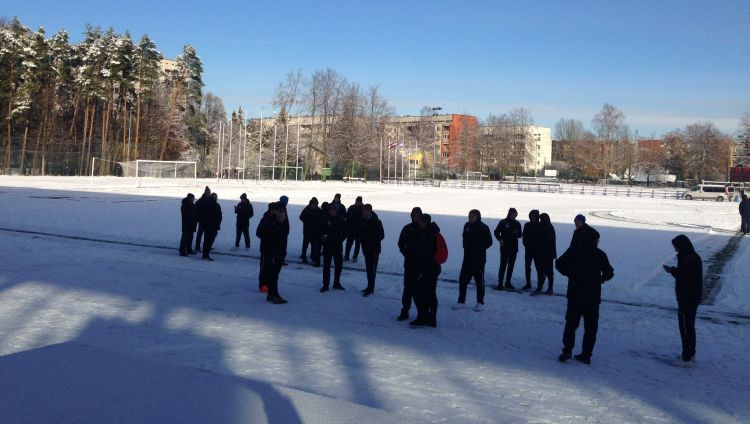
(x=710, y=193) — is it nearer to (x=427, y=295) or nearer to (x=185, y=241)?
(x=185, y=241)

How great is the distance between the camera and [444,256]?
8.76 m

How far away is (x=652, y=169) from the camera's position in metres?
114

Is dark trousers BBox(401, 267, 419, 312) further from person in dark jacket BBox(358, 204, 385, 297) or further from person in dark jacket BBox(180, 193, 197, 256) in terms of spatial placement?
person in dark jacket BBox(180, 193, 197, 256)

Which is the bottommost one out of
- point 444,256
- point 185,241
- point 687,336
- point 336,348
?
point 336,348

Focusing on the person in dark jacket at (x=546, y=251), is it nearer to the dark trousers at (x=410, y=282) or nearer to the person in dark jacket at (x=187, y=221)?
the dark trousers at (x=410, y=282)

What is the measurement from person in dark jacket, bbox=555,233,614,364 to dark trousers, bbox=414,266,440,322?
189 cm

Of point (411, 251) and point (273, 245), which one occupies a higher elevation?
point (411, 251)

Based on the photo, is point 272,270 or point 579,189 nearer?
point 272,270

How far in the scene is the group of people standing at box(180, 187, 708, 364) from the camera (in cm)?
739

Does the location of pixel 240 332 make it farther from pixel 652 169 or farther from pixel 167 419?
pixel 652 169

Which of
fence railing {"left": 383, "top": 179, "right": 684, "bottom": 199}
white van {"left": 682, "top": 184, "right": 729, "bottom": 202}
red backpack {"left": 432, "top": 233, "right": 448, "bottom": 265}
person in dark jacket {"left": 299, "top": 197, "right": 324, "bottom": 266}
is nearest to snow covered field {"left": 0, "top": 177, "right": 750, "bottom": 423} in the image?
person in dark jacket {"left": 299, "top": 197, "right": 324, "bottom": 266}

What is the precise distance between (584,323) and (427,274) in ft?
7.38

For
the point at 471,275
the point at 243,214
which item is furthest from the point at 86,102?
the point at 471,275

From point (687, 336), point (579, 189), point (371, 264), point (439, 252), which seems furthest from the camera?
point (579, 189)
